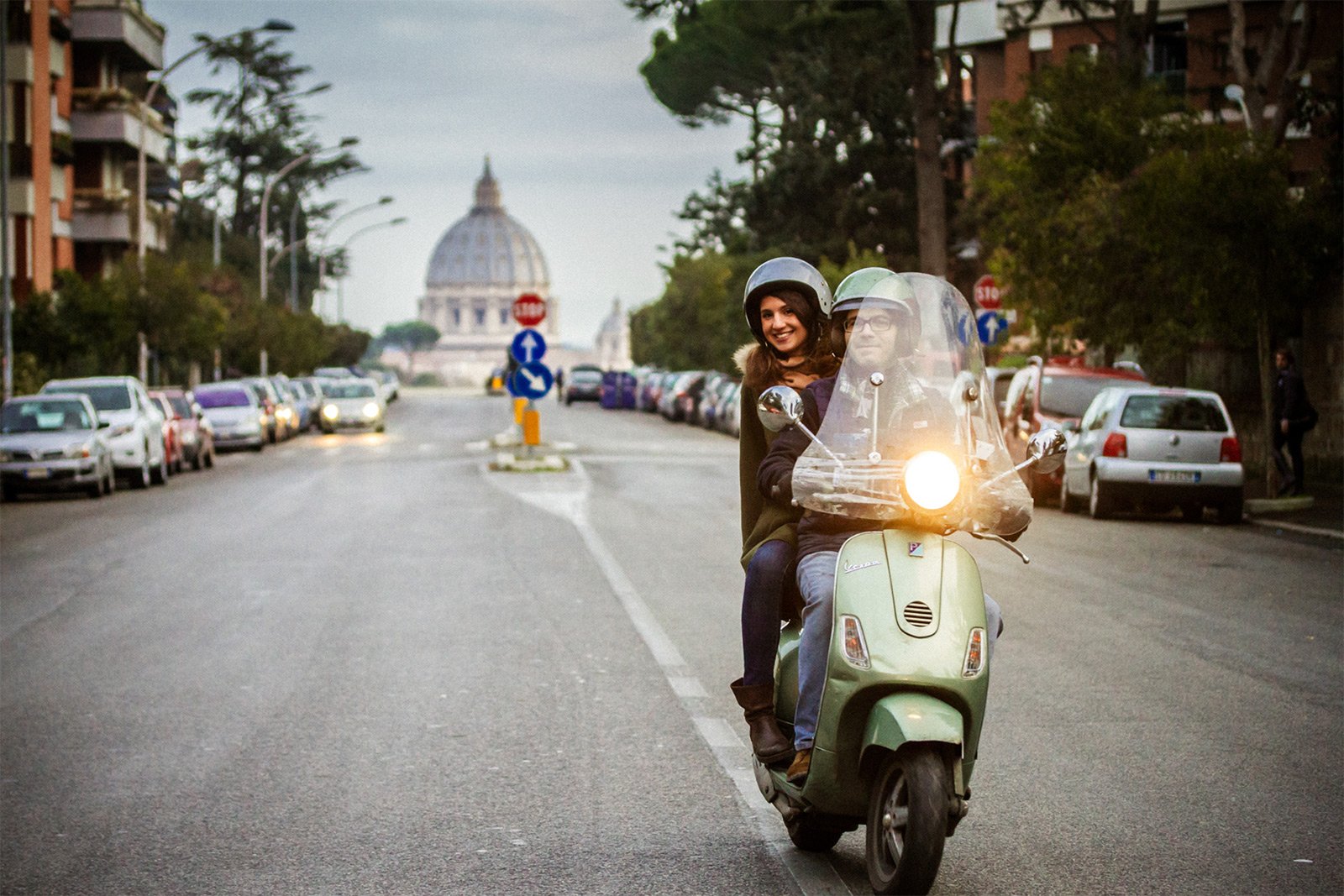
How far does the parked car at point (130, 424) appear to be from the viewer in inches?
1109

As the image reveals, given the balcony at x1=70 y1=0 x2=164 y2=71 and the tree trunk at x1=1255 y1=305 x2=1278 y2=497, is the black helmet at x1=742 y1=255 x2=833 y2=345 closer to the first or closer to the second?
the tree trunk at x1=1255 y1=305 x2=1278 y2=497

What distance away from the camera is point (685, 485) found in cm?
2688

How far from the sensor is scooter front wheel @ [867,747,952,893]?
198 inches

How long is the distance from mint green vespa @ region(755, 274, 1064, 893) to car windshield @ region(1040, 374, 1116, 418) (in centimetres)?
1991

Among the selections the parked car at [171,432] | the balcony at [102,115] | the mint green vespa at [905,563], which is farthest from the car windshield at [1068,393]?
the balcony at [102,115]

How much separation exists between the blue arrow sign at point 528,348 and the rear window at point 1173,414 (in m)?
10.2

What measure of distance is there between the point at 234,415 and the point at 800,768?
38.2 meters

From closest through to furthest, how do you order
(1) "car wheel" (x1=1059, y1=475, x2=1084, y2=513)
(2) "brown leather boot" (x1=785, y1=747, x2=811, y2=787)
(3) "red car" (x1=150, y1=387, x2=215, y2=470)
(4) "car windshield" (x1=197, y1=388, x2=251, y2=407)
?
(2) "brown leather boot" (x1=785, y1=747, x2=811, y2=787), (1) "car wheel" (x1=1059, y1=475, x2=1084, y2=513), (3) "red car" (x1=150, y1=387, x2=215, y2=470), (4) "car windshield" (x1=197, y1=388, x2=251, y2=407)

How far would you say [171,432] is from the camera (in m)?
32.3

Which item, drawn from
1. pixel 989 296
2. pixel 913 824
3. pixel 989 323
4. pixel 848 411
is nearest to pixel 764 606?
pixel 848 411

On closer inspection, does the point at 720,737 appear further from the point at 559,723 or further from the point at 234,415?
the point at 234,415

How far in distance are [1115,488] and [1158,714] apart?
13.2 metres

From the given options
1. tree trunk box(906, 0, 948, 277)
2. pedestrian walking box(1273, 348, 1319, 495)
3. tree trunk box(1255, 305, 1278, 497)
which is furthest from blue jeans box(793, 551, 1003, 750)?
tree trunk box(906, 0, 948, 277)

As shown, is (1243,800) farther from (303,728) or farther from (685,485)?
(685,485)
